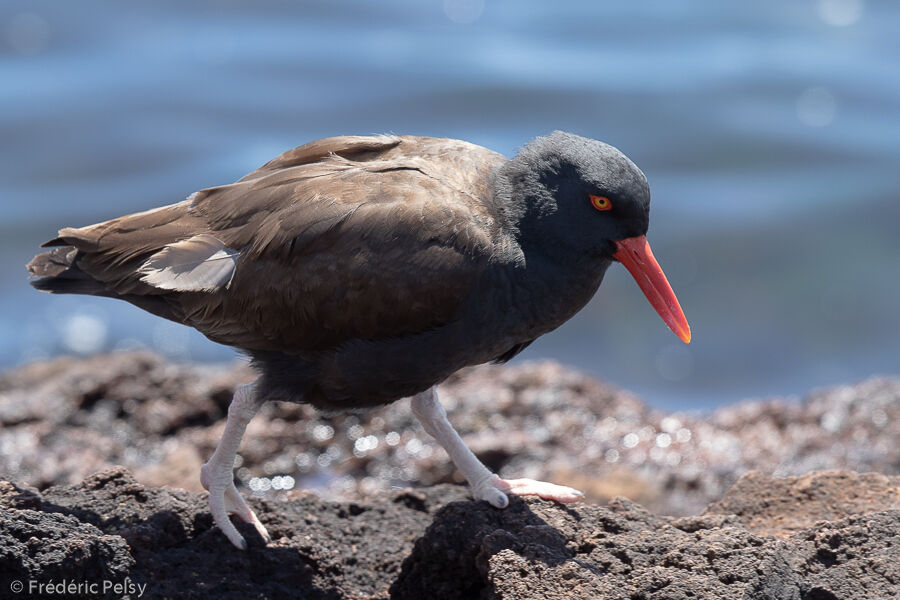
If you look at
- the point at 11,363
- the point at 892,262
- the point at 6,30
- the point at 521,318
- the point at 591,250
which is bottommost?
the point at 11,363

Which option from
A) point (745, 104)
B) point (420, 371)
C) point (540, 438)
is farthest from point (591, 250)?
point (745, 104)

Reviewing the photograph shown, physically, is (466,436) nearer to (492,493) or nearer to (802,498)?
(492,493)

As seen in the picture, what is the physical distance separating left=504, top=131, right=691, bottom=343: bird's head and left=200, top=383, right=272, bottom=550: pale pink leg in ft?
4.39

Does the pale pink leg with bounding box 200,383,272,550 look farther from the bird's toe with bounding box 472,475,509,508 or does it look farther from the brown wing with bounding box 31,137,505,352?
the bird's toe with bounding box 472,475,509,508

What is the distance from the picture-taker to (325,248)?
13.8ft

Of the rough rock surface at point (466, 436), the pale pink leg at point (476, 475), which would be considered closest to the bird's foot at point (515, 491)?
the pale pink leg at point (476, 475)

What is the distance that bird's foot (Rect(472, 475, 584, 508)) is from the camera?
4227 mm

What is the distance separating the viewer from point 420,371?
14.0 feet

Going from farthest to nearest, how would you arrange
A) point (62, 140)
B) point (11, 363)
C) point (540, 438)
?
1. point (62, 140)
2. point (11, 363)
3. point (540, 438)

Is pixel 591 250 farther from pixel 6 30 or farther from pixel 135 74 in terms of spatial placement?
pixel 6 30

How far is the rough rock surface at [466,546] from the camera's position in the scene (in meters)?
3.43

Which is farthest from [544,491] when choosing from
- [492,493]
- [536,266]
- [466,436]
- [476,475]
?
[466,436]

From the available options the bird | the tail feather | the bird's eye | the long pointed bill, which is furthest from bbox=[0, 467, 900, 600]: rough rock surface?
the bird's eye

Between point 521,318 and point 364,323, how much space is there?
619mm
